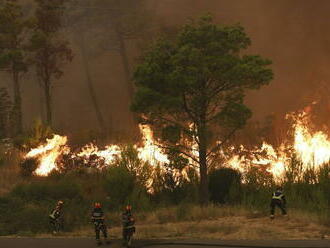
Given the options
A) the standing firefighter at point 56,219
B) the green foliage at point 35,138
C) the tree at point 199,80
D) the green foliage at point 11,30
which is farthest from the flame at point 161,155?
the green foliage at point 11,30

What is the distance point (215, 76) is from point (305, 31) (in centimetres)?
4938

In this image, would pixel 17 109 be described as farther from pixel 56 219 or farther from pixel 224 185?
pixel 56 219

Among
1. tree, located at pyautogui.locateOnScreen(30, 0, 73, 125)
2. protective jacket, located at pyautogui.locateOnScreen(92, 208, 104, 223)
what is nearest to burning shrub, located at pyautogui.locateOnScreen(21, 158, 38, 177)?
tree, located at pyautogui.locateOnScreen(30, 0, 73, 125)

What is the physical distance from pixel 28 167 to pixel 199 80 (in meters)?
13.1

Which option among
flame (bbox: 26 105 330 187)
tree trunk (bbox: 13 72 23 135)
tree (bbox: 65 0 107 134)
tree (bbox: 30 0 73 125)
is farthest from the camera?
tree (bbox: 65 0 107 134)

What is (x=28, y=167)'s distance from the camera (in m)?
33.0

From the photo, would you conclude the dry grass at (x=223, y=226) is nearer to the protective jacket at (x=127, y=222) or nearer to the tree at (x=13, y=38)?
the protective jacket at (x=127, y=222)

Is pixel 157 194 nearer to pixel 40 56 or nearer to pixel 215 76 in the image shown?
pixel 215 76

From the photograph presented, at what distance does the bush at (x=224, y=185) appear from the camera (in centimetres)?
2803

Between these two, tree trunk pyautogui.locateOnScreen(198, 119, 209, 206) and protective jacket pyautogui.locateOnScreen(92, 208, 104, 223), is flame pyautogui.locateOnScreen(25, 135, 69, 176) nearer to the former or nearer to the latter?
tree trunk pyautogui.locateOnScreen(198, 119, 209, 206)

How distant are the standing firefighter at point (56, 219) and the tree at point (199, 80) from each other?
7.30m

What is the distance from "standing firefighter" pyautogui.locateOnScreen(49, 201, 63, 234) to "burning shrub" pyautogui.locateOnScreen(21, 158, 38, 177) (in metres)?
10.6

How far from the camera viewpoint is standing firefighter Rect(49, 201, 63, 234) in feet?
70.9

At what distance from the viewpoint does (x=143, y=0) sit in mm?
75375
